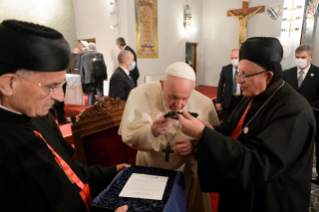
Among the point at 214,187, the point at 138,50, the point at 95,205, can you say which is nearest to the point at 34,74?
the point at 95,205

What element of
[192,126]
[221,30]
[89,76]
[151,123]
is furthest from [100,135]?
[221,30]

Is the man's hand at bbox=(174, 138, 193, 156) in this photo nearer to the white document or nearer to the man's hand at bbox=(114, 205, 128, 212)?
the white document

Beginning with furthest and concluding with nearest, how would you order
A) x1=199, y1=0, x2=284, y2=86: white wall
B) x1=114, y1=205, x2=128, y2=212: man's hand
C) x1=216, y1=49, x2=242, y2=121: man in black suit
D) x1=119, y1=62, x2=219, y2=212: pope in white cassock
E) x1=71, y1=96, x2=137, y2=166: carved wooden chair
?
1. x1=199, y1=0, x2=284, y2=86: white wall
2. x1=216, y1=49, x2=242, y2=121: man in black suit
3. x1=71, y1=96, x2=137, y2=166: carved wooden chair
4. x1=119, y1=62, x2=219, y2=212: pope in white cassock
5. x1=114, y1=205, x2=128, y2=212: man's hand

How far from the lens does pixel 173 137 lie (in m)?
1.81

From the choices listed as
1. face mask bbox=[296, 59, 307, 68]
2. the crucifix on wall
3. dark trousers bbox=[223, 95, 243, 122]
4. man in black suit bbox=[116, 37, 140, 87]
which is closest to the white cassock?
dark trousers bbox=[223, 95, 243, 122]

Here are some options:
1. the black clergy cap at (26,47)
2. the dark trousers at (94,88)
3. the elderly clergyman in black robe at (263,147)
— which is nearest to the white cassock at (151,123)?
the elderly clergyman in black robe at (263,147)

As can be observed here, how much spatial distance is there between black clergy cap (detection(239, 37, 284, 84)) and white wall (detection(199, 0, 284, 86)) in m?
8.74

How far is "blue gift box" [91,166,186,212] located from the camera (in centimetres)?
104

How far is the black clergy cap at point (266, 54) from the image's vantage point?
138 centimetres

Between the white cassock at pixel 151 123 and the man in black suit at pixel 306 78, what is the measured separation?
7.39 feet

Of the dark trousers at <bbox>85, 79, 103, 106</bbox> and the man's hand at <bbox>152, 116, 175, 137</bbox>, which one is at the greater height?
the man's hand at <bbox>152, 116, 175, 137</bbox>

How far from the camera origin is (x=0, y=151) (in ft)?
2.71

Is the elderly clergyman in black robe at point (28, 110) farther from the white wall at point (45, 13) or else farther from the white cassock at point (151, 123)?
the white wall at point (45, 13)

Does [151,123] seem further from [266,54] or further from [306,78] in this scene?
[306,78]
